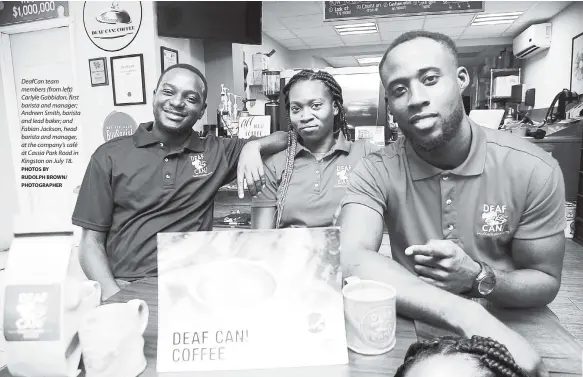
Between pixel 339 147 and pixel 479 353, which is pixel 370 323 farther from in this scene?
pixel 339 147

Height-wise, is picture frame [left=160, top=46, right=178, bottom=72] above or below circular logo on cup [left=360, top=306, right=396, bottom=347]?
above

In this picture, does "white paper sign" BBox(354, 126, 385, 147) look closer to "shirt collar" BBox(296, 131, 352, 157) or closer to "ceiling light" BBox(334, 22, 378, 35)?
"shirt collar" BBox(296, 131, 352, 157)

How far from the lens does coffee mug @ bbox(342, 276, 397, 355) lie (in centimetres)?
70

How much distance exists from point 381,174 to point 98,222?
1.22 m

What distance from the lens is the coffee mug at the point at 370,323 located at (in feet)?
2.30

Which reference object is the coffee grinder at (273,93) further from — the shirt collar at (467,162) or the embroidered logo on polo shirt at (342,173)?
the shirt collar at (467,162)

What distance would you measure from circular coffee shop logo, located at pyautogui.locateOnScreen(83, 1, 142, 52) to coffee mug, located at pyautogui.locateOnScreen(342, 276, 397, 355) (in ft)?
12.9

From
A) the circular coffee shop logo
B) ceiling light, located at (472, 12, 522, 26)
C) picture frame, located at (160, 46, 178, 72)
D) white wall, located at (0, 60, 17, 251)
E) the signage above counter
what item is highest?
ceiling light, located at (472, 12, 522, 26)

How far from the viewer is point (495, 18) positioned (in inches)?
269

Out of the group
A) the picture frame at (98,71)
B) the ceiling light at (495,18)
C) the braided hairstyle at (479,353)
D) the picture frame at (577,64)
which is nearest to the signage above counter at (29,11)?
the picture frame at (98,71)

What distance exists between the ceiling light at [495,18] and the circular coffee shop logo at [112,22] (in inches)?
208

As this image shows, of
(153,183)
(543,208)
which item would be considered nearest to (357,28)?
(153,183)

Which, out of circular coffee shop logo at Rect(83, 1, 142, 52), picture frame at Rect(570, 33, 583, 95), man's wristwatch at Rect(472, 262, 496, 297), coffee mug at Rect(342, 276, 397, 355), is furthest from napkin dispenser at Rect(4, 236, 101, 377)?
picture frame at Rect(570, 33, 583, 95)

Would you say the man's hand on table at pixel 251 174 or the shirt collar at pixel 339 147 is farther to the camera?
the shirt collar at pixel 339 147
